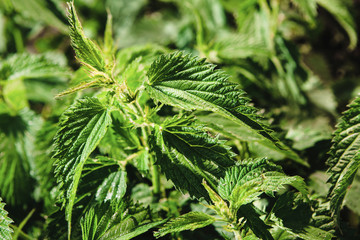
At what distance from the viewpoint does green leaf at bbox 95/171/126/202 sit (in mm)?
905

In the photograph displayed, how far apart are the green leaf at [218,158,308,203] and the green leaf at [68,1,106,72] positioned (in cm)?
50

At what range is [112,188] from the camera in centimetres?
93

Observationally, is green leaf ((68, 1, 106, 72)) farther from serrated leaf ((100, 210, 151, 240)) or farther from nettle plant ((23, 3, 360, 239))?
serrated leaf ((100, 210, 151, 240))

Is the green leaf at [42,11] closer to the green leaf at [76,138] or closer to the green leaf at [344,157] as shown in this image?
the green leaf at [76,138]

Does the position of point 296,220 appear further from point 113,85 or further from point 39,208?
point 39,208

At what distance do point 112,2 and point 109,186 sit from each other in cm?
174

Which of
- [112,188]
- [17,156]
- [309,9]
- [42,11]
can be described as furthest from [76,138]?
[309,9]

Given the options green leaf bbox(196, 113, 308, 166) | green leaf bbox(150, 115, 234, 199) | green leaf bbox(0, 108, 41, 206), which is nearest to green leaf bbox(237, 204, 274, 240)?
green leaf bbox(150, 115, 234, 199)

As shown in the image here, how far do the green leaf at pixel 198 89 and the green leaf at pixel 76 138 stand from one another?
0.18 meters

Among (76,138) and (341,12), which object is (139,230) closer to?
(76,138)

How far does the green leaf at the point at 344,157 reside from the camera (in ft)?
2.83

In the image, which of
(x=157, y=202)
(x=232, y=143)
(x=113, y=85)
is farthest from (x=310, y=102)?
(x=113, y=85)

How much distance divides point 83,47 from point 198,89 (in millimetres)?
353

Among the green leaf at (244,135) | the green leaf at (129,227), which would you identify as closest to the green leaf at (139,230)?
the green leaf at (129,227)
